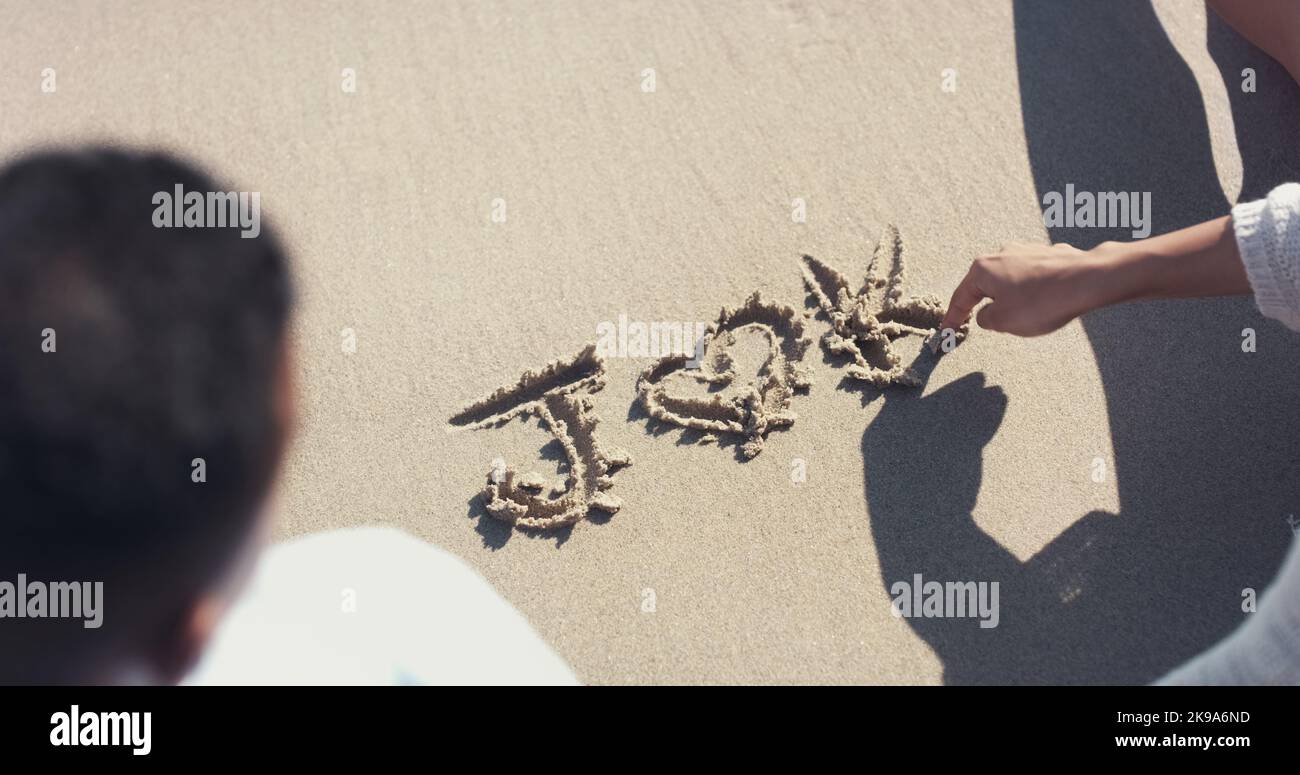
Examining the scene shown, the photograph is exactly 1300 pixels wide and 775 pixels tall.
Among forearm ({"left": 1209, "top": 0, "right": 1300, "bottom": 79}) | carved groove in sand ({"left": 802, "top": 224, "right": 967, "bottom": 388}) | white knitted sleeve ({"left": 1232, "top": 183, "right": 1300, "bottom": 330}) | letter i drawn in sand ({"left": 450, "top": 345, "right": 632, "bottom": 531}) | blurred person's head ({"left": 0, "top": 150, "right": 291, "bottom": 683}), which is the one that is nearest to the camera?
blurred person's head ({"left": 0, "top": 150, "right": 291, "bottom": 683})

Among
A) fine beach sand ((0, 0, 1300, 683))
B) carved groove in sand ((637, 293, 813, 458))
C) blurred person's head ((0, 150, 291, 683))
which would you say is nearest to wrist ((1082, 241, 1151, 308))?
fine beach sand ((0, 0, 1300, 683))

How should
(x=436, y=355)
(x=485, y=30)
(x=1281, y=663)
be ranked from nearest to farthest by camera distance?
(x=1281, y=663) < (x=436, y=355) < (x=485, y=30)

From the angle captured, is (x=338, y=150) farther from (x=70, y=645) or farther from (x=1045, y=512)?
(x=70, y=645)

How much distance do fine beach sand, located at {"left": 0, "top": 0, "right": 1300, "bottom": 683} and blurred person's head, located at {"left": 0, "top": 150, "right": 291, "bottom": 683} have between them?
3.86 feet

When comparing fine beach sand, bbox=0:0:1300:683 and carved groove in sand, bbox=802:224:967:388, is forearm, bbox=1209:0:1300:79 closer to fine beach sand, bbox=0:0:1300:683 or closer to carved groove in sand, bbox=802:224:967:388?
fine beach sand, bbox=0:0:1300:683

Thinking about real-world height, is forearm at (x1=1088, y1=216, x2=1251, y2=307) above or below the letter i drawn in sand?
above

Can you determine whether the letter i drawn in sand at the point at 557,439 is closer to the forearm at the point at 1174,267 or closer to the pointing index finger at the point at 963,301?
the pointing index finger at the point at 963,301

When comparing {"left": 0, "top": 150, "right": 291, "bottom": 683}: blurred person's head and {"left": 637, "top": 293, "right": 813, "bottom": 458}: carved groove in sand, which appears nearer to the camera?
{"left": 0, "top": 150, "right": 291, "bottom": 683}: blurred person's head

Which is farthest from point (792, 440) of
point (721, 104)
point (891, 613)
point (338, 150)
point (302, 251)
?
point (338, 150)

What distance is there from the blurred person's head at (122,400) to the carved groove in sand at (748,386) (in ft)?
4.57

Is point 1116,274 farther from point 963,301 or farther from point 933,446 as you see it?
point 933,446

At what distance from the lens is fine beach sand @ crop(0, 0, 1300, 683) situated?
5.82 ft

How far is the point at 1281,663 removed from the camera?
117 cm

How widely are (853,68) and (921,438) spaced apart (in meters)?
1.05
